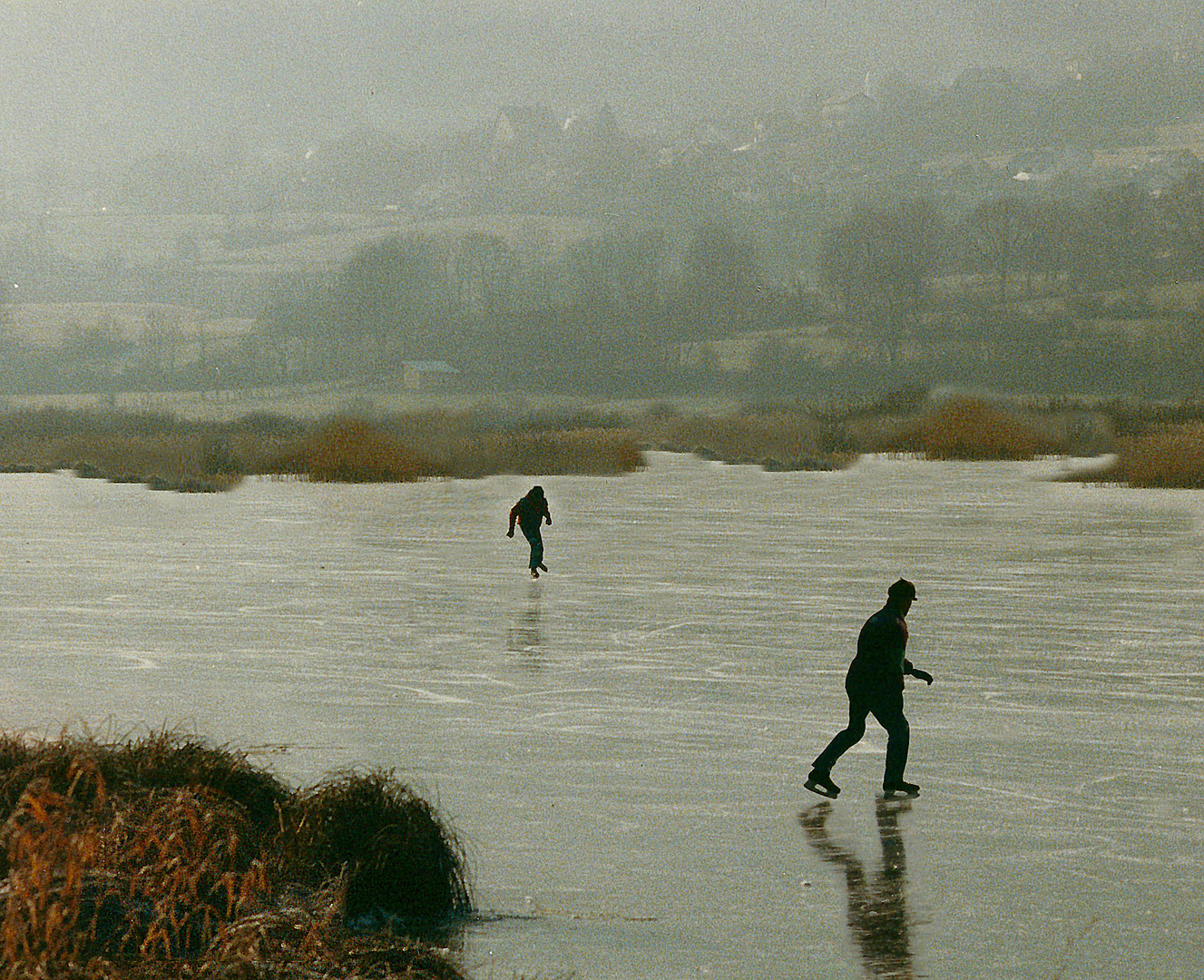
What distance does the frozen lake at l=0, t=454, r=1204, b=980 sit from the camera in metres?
7.01

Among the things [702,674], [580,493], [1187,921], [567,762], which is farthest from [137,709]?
[580,493]

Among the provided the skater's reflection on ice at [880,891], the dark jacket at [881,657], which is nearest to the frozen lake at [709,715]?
the skater's reflection on ice at [880,891]

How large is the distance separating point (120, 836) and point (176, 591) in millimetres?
14989

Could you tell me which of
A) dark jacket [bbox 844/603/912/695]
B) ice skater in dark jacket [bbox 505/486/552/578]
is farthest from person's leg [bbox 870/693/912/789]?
ice skater in dark jacket [bbox 505/486/552/578]

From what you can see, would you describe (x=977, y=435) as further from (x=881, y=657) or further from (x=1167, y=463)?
(x=881, y=657)

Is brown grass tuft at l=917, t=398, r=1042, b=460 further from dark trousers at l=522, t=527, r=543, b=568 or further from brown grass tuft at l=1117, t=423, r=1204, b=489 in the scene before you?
dark trousers at l=522, t=527, r=543, b=568

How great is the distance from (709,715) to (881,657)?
307 centimetres

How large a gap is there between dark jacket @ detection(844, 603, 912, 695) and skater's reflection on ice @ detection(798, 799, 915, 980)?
61 cm

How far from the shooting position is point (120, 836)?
689cm

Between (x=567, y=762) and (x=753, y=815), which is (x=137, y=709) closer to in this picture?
(x=567, y=762)

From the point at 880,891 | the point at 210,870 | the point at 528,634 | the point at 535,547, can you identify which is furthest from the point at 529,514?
the point at 210,870

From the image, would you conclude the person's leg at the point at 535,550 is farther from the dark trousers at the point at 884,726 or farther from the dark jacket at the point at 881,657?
the dark jacket at the point at 881,657

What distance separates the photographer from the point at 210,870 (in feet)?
21.9

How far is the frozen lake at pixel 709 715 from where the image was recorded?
7008 millimetres
